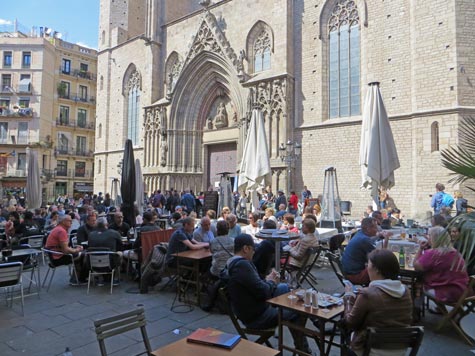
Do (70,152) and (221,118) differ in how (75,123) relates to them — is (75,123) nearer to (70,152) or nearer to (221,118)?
(70,152)

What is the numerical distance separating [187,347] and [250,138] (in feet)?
28.7

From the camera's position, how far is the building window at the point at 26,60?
35.5 meters

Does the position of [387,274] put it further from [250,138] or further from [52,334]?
[250,138]

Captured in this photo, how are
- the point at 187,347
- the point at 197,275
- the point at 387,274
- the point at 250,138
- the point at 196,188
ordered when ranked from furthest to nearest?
the point at 196,188, the point at 250,138, the point at 197,275, the point at 387,274, the point at 187,347

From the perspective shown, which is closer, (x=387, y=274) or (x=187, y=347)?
(x=187, y=347)

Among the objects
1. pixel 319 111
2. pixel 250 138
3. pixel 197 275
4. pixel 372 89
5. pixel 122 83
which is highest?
pixel 122 83

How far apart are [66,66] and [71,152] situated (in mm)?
10066

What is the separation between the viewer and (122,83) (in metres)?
25.8

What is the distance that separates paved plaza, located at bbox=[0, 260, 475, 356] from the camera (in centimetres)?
370

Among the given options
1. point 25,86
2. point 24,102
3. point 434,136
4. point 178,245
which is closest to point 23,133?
point 24,102

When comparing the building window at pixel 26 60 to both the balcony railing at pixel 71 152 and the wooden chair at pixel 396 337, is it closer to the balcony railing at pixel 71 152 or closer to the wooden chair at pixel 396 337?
the balcony railing at pixel 71 152

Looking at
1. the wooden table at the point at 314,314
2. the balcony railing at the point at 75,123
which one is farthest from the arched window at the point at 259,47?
the balcony railing at the point at 75,123

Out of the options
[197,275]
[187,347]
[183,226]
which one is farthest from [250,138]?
[187,347]

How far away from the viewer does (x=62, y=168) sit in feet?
121
